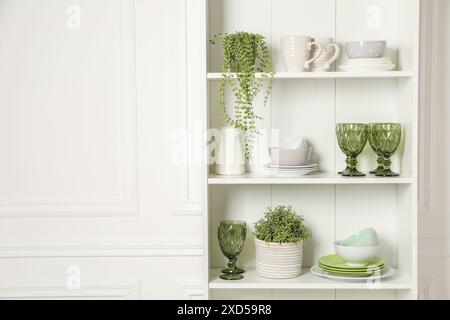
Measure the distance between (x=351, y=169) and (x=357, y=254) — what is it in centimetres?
29

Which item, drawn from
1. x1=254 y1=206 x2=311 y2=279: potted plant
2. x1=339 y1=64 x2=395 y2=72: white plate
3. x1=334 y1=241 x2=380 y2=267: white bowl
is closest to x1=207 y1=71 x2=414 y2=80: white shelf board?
x1=339 y1=64 x2=395 y2=72: white plate

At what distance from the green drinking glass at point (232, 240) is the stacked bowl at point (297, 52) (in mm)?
571

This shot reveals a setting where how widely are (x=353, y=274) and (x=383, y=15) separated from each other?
933 mm

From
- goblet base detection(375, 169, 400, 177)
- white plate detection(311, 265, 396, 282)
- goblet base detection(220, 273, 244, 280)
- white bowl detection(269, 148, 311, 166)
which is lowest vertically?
goblet base detection(220, 273, 244, 280)

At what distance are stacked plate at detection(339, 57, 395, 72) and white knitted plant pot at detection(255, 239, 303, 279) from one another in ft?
2.06

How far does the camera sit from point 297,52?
2258 millimetres

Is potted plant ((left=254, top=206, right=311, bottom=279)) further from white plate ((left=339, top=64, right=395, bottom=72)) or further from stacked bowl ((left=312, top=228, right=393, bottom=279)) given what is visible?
white plate ((left=339, top=64, right=395, bottom=72))

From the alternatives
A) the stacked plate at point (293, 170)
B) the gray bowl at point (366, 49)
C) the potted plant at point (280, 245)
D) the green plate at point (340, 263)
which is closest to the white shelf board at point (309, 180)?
the stacked plate at point (293, 170)

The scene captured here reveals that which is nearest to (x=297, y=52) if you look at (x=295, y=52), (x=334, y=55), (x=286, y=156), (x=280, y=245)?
(x=295, y=52)

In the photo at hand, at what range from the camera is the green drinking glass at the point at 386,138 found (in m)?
2.25

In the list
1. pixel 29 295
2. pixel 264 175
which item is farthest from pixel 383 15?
pixel 29 295

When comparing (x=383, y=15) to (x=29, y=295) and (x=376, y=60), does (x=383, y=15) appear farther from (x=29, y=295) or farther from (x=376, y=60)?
(x=29, y=295)

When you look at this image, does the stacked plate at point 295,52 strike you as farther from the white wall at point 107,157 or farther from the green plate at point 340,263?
the green plate at point 340,263

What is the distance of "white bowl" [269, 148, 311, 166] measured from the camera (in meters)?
2.28
